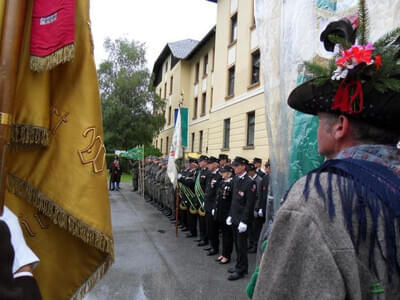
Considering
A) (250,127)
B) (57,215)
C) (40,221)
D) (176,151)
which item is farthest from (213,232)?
(250,127)

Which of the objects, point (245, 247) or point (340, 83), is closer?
point (340, 83)

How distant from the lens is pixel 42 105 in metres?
1.40

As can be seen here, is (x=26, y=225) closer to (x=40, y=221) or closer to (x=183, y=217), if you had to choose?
(x=40, y=221)

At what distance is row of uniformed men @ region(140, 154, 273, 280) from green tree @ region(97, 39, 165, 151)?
57.1 ft

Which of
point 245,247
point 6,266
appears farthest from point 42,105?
point 245,247

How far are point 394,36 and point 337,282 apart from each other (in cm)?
96

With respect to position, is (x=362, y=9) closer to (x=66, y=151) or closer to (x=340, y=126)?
(x=340, y=126)

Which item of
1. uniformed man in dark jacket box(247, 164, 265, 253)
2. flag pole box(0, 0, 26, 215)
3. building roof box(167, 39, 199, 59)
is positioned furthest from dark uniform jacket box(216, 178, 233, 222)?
building roof box(167, 39, 199, 59)

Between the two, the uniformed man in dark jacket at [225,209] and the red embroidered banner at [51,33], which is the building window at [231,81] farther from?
the red embroidered banner at [51,33]

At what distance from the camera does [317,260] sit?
32.9 inches

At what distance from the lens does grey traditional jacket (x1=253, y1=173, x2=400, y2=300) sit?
2.72 ft

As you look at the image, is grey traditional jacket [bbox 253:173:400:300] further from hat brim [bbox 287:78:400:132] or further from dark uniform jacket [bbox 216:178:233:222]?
dark uniform jacket [bbox 216:178:233:222]

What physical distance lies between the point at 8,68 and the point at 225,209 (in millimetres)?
5135

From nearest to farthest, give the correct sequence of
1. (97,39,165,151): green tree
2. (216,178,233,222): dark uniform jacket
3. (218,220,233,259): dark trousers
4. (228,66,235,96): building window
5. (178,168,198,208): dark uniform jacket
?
(218,220,233,259): dark trousers, (216,178,233,222): dark uniform jacket, (178,168,198,208): dark uniform jacket, (228,66,235,96): building window, (97,39,165,151): green tree
